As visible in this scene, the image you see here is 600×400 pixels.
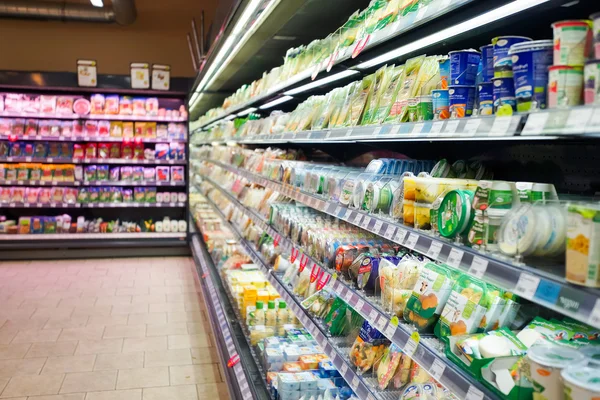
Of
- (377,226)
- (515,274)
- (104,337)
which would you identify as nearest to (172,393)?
(104,337)

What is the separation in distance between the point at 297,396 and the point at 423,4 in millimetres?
1755

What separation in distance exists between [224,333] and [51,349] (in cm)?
148

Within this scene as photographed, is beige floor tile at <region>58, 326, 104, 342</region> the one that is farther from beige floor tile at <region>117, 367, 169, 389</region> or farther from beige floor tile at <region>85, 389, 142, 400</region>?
beige floor tile at <region>85, 389, 142, 400</region>

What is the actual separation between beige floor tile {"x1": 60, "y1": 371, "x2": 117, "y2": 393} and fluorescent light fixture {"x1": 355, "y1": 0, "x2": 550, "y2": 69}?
2.71 metres

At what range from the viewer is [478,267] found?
126 cm

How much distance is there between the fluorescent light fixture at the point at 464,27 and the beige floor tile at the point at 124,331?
10.7 ft

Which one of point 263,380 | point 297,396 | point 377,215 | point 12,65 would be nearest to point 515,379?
point 377,215

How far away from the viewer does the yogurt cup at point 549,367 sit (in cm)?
108

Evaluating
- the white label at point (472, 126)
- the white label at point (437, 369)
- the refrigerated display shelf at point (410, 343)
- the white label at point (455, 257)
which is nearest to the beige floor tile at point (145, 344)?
the refrigerated display shelf at point (410, 343)

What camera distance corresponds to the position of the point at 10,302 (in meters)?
5.45

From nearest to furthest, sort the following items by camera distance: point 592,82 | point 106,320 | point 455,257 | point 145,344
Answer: point 592,82 < point 455,257 < point 145,344 < point 106,320

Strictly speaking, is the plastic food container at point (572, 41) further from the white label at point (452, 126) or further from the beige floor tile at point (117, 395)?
the beige floor tile at point (117, 395)

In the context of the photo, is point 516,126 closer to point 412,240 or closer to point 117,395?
point 412,240

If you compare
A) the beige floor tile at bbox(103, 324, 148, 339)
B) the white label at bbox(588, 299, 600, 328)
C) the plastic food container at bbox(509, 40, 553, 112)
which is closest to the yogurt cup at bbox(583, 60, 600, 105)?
the plastic food container at bbox(509, 40, 553, 112)
